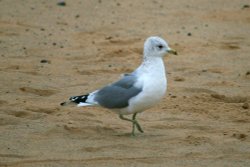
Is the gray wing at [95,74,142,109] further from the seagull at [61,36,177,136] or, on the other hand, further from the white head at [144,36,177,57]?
the white head at [144,36,177,57]

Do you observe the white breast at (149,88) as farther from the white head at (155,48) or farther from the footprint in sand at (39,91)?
the footprint in sand at (39,91)

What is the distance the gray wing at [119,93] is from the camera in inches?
295

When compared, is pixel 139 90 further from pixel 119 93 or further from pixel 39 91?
pixel 39 91

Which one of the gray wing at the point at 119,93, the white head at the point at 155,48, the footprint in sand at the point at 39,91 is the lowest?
the footprint in sand at the point at 39,91

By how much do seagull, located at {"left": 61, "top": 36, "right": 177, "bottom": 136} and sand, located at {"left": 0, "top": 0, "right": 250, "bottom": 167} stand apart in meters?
0.24

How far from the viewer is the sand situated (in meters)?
6.86

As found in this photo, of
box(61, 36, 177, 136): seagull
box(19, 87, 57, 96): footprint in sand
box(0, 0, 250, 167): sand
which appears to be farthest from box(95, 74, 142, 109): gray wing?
box(19, 87, 57, 96): footprint in sand

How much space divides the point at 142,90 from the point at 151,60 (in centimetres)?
37

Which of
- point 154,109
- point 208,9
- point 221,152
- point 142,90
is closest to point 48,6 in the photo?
point 208,9

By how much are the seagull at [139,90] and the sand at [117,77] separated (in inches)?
9.6

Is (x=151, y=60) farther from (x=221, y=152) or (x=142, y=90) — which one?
(x=221, y=152)

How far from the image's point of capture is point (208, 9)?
44.3 feet

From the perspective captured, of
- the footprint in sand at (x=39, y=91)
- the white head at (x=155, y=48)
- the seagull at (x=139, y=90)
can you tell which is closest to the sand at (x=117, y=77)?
the footprint in sand at (x=39, y=91)

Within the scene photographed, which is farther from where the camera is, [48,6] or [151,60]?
[48,6]
